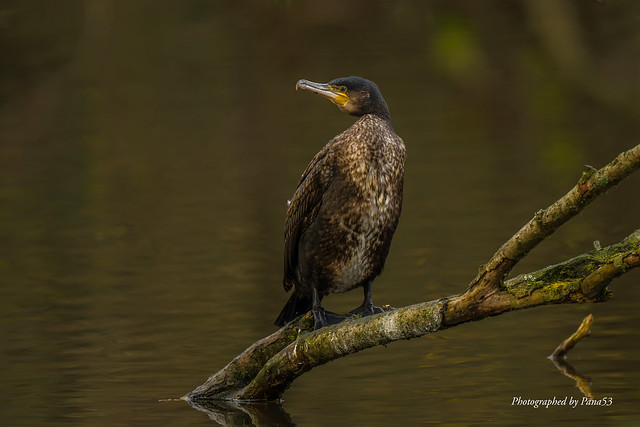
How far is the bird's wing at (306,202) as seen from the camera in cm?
475

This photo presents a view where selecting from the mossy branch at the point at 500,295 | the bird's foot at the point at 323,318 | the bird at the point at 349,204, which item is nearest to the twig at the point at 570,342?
the bird at the point at 349,204

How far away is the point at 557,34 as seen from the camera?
144 cm

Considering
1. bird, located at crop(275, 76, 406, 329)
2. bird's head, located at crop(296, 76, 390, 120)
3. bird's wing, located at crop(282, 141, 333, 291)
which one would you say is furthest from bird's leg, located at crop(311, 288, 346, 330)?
bird's head, located at crop(296, 76, 390, 120)

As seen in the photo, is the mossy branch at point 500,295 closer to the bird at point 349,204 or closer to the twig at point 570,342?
the bird at point 349,204

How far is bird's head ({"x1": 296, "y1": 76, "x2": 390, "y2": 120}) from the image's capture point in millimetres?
4832

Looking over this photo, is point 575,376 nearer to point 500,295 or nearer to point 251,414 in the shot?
point 251,414

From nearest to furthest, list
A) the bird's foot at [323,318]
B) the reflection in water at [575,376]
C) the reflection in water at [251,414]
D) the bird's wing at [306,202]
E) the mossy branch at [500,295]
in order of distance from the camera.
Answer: the mossy branch at [500,295]
the bird's foot at [323,318]
the bird's wing at [306,202]
the reflection in water at [251,414]
the reflection in water at [575,376]

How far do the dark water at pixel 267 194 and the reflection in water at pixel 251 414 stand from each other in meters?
0.04

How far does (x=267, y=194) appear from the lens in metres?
13.2

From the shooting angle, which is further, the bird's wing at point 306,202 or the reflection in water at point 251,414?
the reflection in water at point 251,414

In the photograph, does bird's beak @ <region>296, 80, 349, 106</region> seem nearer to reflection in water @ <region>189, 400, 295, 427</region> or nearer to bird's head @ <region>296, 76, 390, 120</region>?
bird's head @ <region>296, 76, 390, 120</region>

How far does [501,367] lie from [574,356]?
0.46 metres

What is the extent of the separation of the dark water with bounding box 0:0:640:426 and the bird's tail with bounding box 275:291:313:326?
1.49ft

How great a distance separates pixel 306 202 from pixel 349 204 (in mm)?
280
